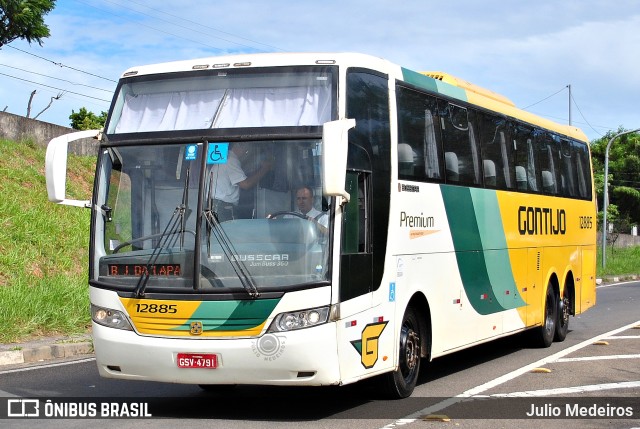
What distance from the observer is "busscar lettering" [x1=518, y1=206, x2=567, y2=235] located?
47.2 feet

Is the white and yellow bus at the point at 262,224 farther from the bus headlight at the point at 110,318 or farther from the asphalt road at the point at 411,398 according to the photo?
the asphalt road at the point at 411,398

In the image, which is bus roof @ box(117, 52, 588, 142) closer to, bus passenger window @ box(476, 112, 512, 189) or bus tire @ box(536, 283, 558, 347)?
bus passenger window @ box(476, 112, 512, 189)

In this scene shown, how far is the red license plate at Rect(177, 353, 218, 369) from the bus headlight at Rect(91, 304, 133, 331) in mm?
605

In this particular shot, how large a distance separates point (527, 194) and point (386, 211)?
5485 millimetres

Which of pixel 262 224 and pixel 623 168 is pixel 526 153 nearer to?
pixel 262 224

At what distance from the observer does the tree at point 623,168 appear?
69062 millimetres

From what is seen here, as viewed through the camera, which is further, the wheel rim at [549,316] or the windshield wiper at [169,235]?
the wheel rim at [549,316]

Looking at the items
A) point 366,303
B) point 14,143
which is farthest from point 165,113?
point 14,143

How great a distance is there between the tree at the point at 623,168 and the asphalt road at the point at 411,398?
57594 mm

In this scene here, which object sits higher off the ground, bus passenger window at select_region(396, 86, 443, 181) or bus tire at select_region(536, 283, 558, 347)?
bus passenger window at select_region(396, 86, 443, 181)

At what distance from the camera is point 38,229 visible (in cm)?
2117

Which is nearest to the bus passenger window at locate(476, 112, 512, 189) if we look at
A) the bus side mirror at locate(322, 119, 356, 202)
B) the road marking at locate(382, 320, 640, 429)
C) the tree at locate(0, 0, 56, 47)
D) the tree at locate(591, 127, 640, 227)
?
the road marking at locate(382, 320, 640, 429)

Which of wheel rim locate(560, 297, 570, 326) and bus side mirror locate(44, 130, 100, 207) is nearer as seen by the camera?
bus side mirror locate(44, 130, 100, 207)

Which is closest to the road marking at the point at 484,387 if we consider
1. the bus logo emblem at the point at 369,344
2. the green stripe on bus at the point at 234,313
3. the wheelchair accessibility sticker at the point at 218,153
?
the bus logo emblem at the point at 369,344
